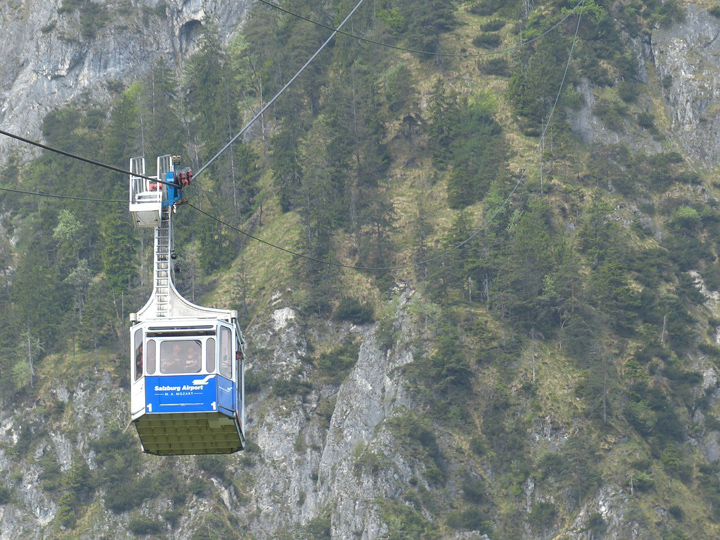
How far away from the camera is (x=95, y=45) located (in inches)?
5256

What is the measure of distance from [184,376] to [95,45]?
10309 centimetres

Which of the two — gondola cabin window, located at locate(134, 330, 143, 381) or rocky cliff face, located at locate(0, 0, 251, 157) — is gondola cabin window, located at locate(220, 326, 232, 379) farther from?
rocky cliff face, located at locate(0, 0, 251, 157)

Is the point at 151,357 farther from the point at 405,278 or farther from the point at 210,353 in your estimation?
the point at 405,278

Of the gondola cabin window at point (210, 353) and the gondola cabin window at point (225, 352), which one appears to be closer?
the gondola cabin window at point (210, 353)

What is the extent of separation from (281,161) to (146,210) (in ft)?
226

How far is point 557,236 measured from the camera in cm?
9762

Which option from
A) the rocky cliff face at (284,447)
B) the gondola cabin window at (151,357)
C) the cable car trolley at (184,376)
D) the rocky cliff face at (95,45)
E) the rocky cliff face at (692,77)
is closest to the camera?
the cable car trolley at (184,376)

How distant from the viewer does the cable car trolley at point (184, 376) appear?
35.5 meters

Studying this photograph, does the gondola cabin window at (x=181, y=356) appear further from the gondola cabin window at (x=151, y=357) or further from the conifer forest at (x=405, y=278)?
the conifer forest at (x=405, y=278)

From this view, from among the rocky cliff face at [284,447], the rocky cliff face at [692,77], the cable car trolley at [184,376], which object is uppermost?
the rocky cliff face at [692,77]

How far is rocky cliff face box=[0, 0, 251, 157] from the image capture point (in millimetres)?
131875

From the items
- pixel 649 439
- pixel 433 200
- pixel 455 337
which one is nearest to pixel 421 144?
pixel 433 200

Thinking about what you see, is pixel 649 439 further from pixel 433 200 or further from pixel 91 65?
pixel 91 65

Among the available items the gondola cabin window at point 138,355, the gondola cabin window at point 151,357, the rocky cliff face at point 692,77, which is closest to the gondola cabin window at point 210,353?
the gondola cabin window at point 151,357
